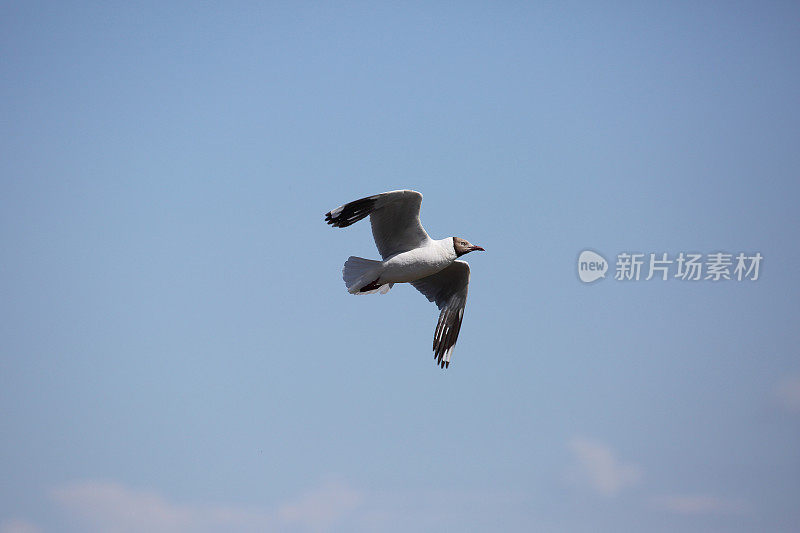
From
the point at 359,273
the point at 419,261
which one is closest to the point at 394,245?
the point at 419,261

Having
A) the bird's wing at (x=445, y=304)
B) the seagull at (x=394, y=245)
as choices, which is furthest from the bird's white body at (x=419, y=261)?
the bird's wing at (x=445, y=304)

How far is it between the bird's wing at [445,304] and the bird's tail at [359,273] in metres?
1.17

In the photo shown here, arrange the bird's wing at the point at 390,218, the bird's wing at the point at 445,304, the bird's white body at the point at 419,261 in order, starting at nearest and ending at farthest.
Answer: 1. the bird's wing at the point at 390,218
2. the bird's white body at the point at 419,261
3. the bird's wing at the point at 445,304

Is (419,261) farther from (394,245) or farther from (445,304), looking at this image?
(445,304)

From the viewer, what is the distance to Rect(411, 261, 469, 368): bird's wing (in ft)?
35.3

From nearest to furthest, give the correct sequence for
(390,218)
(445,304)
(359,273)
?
(390,218), (359,273), (445,304)

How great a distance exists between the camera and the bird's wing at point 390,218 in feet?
30.5

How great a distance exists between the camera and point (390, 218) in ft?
31.6

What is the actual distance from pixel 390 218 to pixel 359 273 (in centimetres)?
66

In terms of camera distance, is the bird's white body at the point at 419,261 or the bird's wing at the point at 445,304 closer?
the bird's white body at the point at 419,261

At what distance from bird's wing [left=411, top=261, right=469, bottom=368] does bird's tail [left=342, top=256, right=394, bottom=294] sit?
46.3 inches

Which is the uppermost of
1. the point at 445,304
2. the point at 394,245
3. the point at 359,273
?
the point at 445,304

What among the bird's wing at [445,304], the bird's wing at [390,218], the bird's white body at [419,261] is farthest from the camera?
the bird's wing at [445,304]

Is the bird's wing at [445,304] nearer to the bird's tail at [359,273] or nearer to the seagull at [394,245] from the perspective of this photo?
the seagull at [394,245]
